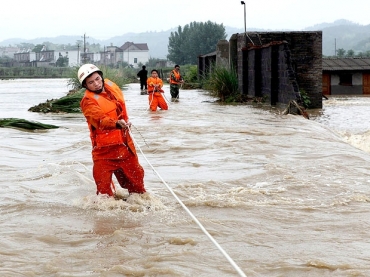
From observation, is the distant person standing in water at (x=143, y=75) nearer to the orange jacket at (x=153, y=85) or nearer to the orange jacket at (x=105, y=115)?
the orange jacket at (x=153, y=85)

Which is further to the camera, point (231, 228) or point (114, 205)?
point (114, 205)

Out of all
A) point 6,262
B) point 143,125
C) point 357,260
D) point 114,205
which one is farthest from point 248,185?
point 143,125

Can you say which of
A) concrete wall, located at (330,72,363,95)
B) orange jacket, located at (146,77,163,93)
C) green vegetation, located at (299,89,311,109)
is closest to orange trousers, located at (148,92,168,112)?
orange jacket, located at (146,77,163,93)

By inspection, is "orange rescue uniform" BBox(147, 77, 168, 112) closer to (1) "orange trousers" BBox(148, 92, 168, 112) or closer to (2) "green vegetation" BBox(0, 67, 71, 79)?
(1) "orange trousers" BBox(148, 92, 168, 112)

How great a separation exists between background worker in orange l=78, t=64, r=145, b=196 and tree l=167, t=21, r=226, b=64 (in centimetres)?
11785

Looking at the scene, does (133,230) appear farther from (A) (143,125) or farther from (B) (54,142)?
(A) (143,125)

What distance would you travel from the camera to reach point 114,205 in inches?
294

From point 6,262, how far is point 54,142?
27.6 ft

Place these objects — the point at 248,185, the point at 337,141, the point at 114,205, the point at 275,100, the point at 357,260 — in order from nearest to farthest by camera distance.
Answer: the point at 357,260 → the point at 114,205 → the point at 248,185 → the point at 337,141 → the point at 275,100

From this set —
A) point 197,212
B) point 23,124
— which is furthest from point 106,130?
point 23,124

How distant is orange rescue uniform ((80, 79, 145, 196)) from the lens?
7.29 metres

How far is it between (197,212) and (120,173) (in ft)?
2.98

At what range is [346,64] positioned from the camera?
41.4 meters

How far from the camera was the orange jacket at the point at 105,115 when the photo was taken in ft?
23.8
